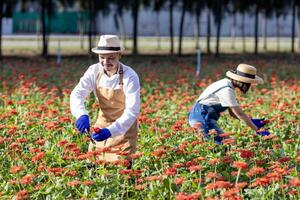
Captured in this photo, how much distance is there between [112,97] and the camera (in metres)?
6.98

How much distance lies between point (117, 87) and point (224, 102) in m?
1.36

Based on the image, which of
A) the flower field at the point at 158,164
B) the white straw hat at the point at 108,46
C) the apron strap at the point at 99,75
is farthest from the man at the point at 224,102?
the white straw hat at the point at 108,46

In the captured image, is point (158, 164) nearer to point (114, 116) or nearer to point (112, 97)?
point (114, 116)

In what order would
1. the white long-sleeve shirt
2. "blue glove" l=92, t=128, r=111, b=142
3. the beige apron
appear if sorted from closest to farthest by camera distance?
"blue glove" l=92, t=128, r=111, b=142
the white long-sleeve shirt
the beige apron

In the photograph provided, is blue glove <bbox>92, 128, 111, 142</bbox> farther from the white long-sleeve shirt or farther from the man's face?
the man's face

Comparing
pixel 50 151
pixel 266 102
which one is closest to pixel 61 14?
pixel 266 102

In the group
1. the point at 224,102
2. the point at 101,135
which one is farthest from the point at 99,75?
the point at 224,102

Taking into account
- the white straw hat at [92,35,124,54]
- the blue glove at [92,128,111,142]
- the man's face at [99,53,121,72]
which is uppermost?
the white straw hat at [92,35,124,54]

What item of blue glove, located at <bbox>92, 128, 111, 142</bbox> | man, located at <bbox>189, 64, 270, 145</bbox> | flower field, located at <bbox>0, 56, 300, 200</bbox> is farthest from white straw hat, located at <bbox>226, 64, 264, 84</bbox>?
blue glove, located at <bbox>92, 128, 111, 142</bbox>

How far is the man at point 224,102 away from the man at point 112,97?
2.69ft

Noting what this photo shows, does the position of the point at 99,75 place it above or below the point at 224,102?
above

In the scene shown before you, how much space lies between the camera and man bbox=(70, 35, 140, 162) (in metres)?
6.62

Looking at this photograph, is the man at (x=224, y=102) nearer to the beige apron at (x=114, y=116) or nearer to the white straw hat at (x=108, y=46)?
the beige apron at (x=114, y=116)

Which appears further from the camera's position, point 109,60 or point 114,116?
point 114,116
